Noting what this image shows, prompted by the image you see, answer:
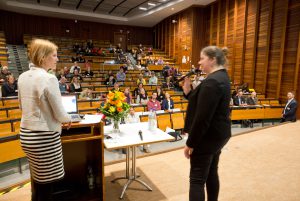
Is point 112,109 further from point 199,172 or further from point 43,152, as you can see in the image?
point 199,172

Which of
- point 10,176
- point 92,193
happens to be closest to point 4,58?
point 10,176

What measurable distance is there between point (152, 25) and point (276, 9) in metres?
A: 8.63

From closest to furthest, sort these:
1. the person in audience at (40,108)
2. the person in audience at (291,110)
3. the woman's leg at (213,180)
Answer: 1. the person in audience at (40,108)
2. the woman's leg at (213,180)
3. the person in audience at (291,110)

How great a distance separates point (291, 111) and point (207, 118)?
17.3 ft

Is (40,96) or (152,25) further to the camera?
(152,25)

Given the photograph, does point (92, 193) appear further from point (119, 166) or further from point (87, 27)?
point (87, 27)

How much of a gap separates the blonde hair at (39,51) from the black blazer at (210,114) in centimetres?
89

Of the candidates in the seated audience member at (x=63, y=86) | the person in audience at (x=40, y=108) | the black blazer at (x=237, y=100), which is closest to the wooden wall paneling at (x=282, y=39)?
the black blazer at (x=237, y=100)

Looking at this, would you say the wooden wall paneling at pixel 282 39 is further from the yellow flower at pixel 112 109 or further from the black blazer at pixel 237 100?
the yellow flower at pixel 112 109

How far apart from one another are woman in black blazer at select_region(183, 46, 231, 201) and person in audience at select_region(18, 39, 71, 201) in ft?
2.50

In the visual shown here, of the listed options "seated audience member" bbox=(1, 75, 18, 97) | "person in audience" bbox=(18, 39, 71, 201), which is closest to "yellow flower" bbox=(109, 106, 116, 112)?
"person in audience" bbox=(18, 39, 71, 201)

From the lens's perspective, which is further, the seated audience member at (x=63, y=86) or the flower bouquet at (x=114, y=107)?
the seated audience member at (x=63, y=86)

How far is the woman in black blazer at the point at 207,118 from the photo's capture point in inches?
51.5

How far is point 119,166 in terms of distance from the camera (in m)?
2.75
